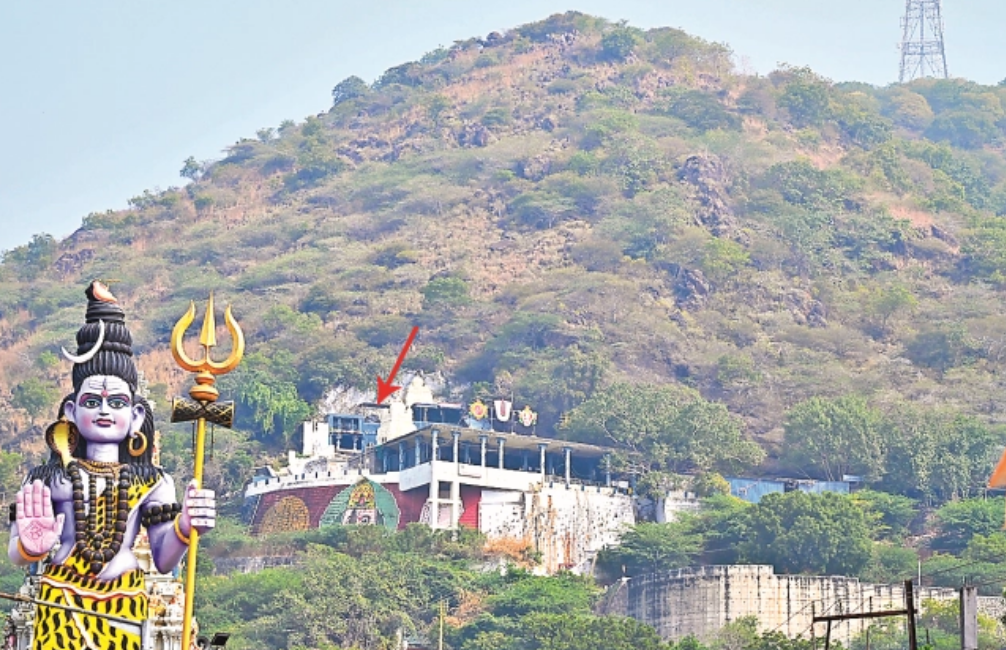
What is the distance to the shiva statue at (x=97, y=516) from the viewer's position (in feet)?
105

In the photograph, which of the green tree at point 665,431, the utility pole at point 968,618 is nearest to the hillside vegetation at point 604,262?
the green tree at point 665,431

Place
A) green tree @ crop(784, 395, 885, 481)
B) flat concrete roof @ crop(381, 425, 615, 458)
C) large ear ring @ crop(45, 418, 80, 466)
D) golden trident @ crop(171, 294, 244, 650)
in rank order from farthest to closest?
green tree @ crop(784, 395, 885, 481), flat concrete roof @ crop(381, 425, 615, 458), large ear ring @ crop(45, 418, 80, 466), golden trident @ crop(171, 294, 244, 650)

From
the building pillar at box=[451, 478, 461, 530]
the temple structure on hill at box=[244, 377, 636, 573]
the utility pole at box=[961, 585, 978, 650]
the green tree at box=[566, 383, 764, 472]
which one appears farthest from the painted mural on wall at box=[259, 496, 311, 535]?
the utility pole at box=[961, 585, 978, 650]

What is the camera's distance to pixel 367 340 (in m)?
129

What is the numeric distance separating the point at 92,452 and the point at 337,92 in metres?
→ 152

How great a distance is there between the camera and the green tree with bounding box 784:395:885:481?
357ft

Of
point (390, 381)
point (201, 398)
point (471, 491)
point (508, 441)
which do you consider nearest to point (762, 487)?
point (508, 441)

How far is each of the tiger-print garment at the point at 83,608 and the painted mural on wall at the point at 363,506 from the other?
7014cm

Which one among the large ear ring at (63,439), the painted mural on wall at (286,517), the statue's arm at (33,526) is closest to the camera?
the statue's arm at (33,526)

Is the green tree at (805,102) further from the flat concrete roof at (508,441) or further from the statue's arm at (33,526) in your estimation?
the statue's arm at (33,526)

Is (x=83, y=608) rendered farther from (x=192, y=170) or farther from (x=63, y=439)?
(x=192, y=170)

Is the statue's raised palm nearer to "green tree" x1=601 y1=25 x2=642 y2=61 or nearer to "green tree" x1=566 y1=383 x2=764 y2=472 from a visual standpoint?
"green tree" x1=566 y1=383 x2=764 y2=472

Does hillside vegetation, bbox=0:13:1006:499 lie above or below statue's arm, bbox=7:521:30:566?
above

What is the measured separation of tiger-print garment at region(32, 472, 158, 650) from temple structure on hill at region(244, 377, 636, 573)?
68.3m
